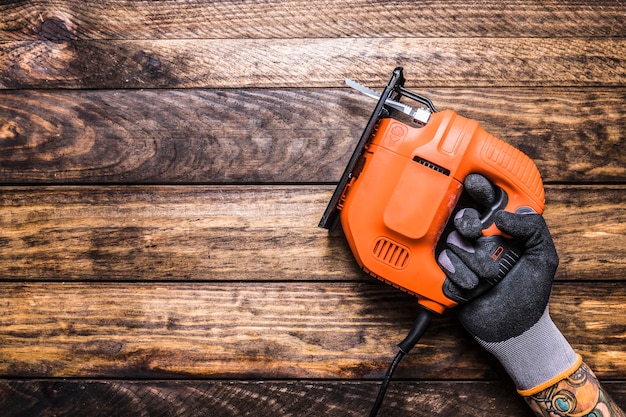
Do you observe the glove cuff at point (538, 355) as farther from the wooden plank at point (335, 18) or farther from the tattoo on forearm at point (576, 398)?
the wooden plank at point (335, 18)

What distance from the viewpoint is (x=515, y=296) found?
0.82 meters

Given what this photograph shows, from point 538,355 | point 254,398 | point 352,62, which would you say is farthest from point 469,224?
point 254,398

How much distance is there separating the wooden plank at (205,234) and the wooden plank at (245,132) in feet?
0.10

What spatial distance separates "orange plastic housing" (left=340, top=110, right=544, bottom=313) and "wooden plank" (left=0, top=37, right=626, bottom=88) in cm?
18

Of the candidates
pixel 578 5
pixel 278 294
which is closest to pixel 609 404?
pixel 278 294

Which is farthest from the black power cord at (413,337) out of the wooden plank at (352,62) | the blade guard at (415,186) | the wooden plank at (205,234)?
the wooden plank at (352,62)

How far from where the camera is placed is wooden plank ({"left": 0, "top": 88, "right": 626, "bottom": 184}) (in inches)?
36.2

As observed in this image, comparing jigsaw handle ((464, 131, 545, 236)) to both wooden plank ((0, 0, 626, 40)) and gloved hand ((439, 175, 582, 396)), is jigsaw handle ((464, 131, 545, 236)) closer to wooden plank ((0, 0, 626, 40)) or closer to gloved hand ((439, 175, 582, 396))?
gloved hand ((439, 175, 582, 396))

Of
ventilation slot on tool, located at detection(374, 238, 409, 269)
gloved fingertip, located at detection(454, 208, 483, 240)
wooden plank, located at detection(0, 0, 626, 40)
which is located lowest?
ventilation slot on tool, located at detection(374, 238, 409, 269)

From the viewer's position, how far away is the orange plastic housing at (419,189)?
2.52 ft

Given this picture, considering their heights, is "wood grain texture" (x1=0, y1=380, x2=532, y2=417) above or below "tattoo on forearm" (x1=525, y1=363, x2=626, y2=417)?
below

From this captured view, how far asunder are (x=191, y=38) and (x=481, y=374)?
0.81m

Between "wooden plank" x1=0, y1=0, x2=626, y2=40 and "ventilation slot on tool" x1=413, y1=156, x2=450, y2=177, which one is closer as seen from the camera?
"ventilation slot on tool" x1=413, y1=156, x2=450, y2=177

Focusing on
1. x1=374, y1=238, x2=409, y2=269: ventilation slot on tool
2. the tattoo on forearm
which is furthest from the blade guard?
the tattoo on forearm
